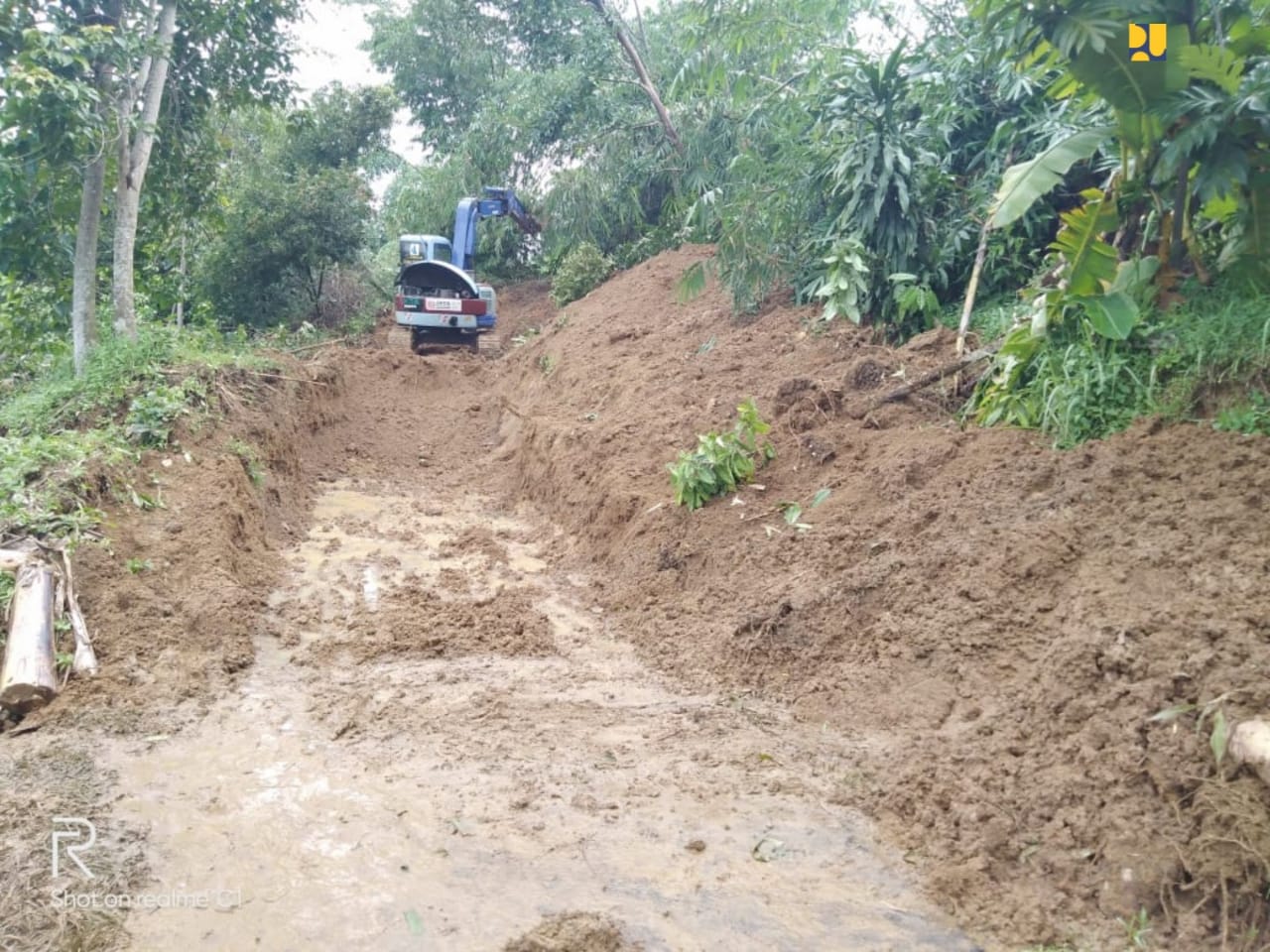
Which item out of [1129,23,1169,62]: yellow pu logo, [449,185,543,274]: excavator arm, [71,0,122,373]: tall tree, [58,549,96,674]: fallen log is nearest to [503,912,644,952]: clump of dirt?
[58,549,96,674]: fallen log

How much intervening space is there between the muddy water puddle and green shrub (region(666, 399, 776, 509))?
5.49ft

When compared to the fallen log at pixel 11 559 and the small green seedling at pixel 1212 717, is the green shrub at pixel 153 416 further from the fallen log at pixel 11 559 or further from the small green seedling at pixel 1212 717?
the small green seedling at pixel 1212 717

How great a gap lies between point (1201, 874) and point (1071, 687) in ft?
3.37

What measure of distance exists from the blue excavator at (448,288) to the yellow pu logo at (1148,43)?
548 inches

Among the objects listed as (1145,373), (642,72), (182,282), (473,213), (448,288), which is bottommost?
(1145,373)

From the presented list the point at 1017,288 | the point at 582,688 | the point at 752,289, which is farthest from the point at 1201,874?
the point at 752,289

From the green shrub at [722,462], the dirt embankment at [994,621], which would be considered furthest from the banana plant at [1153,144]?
the green shrub at [722,462]

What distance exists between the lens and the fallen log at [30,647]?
4.70 metres

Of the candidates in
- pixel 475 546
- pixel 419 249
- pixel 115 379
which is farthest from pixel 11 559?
pixel 419 249

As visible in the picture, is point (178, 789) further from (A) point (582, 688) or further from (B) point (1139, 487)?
(B) point (1139, 487)

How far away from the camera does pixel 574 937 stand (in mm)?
3180

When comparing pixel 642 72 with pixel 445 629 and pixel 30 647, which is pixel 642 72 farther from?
pixel 30 647

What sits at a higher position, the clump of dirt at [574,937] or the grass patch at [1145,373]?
the grass patch at [1145,373]

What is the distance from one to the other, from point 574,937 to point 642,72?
648 inches
